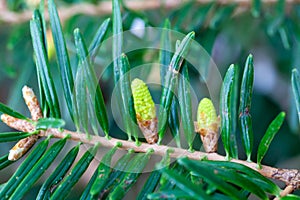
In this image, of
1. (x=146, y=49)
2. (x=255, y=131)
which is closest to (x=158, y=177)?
(x=146, y=49)

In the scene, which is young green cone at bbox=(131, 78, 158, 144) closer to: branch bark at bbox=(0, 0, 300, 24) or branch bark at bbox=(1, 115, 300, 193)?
branch bark at bbox=(1, 115, 300, 193)

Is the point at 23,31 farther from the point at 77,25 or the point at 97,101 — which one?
the point at 97,101

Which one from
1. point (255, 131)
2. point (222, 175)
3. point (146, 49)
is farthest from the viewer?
point (255, 131)

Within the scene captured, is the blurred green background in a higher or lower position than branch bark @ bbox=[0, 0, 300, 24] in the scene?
lower

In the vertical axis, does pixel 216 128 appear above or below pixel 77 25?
below

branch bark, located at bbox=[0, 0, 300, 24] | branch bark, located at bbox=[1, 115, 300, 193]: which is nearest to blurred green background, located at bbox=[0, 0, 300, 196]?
branch bark, located at bbox=[0, 0, 300, 24]

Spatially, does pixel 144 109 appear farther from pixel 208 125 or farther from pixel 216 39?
pixel 216 39
